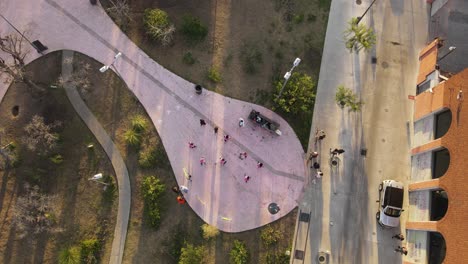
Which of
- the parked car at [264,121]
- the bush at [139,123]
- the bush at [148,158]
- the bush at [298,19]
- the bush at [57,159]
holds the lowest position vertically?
the bush at [57,159]

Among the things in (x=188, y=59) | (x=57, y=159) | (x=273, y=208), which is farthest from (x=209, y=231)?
(x=188, y=59)

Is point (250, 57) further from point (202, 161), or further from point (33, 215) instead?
point (33, 215)

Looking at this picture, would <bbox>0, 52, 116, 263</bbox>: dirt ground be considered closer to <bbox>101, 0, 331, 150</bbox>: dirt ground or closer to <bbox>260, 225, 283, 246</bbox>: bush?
<bbox>101, 0, 331, 150</bbox>: dirt ground

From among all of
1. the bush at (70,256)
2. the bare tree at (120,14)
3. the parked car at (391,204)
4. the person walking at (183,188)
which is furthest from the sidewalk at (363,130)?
the bare tree at (120,14)

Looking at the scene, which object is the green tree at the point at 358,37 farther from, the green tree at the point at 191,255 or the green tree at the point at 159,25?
the green tree at the point at 191,255

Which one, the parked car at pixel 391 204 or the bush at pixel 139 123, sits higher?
the bush at pixel 139 123

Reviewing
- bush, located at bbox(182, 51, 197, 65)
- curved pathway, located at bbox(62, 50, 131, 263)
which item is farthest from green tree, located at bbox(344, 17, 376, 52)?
curved pathway, located at bbox(62, 50, 131, 263)
